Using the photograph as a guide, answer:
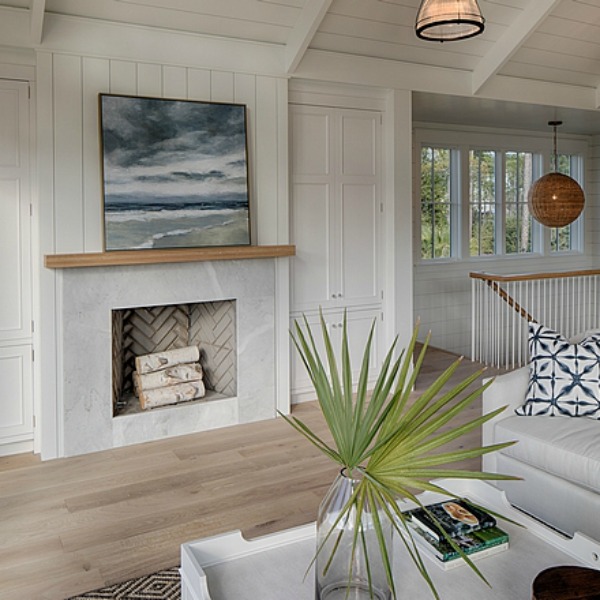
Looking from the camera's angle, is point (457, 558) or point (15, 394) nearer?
point (457, 558)

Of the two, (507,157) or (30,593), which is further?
(507,157)

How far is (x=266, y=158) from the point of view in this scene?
14.6 ft

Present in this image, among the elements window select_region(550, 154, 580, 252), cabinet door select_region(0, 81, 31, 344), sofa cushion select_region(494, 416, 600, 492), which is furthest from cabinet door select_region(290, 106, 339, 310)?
window select_region(550, 154, 580, 252)

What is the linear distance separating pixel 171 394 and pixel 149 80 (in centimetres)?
207

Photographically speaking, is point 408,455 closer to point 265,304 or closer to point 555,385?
point 555,385

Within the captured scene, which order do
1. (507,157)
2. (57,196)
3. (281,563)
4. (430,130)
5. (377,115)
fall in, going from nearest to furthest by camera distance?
(281,563) → (57,196) → (377,115) → (430,130) → (507,157)

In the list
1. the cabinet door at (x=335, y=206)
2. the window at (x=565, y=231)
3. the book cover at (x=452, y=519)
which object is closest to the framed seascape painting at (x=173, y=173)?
the cabinet door at (x=335, y=206)

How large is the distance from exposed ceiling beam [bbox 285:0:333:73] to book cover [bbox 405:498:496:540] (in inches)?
122

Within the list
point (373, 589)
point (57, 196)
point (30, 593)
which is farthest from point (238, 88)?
point (373, 589)

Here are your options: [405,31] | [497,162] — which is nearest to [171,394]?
[405,31]

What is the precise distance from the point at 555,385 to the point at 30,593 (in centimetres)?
244

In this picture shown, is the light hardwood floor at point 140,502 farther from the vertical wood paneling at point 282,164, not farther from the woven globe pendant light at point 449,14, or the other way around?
the woven globe pendant light at point 449,14

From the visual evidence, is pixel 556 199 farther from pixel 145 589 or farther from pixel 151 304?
pixel 145 589

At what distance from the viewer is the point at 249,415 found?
4.51 metres
